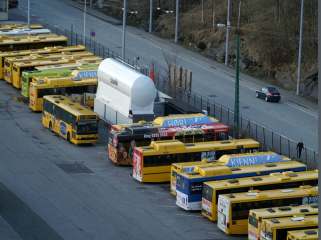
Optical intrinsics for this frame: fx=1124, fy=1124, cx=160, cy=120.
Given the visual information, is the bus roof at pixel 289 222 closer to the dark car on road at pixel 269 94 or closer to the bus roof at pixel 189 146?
the bus roof at pixel 189 146

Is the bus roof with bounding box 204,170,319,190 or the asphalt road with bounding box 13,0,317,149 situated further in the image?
the asphalt road with bounding box 13,0,317,149

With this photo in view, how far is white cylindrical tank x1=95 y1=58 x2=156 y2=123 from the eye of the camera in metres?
71.2

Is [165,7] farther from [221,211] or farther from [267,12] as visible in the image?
[221,211]

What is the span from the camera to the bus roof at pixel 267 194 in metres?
51.5

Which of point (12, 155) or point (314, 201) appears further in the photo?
point (12, 155)

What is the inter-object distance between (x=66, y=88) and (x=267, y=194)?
3014cm

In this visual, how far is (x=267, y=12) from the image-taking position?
102 meters

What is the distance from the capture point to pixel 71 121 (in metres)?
69.9

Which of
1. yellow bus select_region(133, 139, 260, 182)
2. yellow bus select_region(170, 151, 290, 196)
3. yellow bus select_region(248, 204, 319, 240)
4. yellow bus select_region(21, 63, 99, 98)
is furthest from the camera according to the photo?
yellow bus select_region(21, 63, 99, 98)

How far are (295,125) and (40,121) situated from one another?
17337mm

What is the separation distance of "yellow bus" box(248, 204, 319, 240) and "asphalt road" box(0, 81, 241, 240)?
7.37ft

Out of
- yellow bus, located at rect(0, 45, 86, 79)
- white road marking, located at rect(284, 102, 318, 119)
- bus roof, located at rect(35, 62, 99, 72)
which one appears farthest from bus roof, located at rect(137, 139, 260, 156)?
yellow bus, located at rect(0, 45, 86, 79)

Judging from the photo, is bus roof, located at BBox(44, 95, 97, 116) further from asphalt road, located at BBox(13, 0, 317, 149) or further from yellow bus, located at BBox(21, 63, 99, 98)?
asphalt road, located at BBox(13, 0, 317, 149)

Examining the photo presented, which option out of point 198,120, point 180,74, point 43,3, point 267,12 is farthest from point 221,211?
point 43,3
